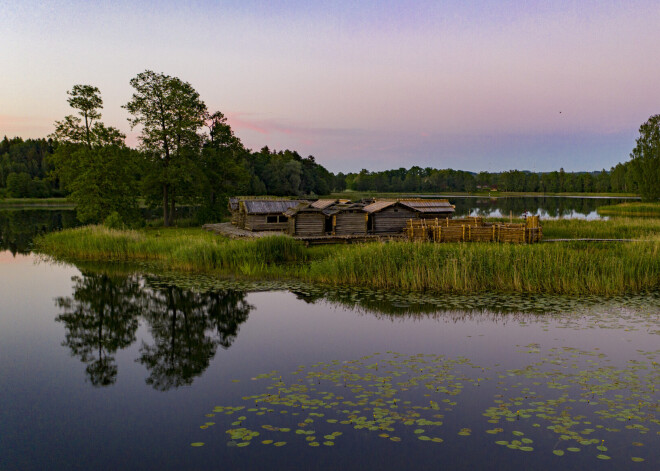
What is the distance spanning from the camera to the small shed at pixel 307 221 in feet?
139

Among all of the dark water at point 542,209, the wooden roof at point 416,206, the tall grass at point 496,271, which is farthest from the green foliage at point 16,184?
the tall grass at point 496,271

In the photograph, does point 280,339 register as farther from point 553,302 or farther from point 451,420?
point 553,302

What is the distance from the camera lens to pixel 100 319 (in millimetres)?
20766

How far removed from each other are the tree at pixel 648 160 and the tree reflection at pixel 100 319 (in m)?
97.3

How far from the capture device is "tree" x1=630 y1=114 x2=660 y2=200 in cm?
9032

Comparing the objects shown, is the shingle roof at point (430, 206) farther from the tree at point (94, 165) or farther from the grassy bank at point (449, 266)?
the tree at point (94, 165)

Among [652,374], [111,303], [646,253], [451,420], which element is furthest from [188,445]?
[646,253]

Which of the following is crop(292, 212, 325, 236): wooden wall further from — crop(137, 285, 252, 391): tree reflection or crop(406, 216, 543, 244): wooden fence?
crop(137, 285, 252, 391): tree reflection

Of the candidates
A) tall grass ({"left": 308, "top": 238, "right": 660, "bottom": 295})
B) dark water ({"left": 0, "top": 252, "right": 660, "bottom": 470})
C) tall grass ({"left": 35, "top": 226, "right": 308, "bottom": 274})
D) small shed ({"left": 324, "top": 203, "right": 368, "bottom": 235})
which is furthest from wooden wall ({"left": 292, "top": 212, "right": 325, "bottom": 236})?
dark water ({"left": 0, "top": 252, "right": 660, "bottom": 470})

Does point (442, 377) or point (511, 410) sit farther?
point (442, 377)

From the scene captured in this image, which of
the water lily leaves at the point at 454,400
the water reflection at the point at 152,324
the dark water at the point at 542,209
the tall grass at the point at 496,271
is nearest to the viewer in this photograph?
the water lily leaves at the point at 454,400

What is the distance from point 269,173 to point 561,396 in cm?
11957

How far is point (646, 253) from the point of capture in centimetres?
2564

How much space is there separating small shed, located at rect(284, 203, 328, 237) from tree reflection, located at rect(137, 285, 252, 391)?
59.9 ft
